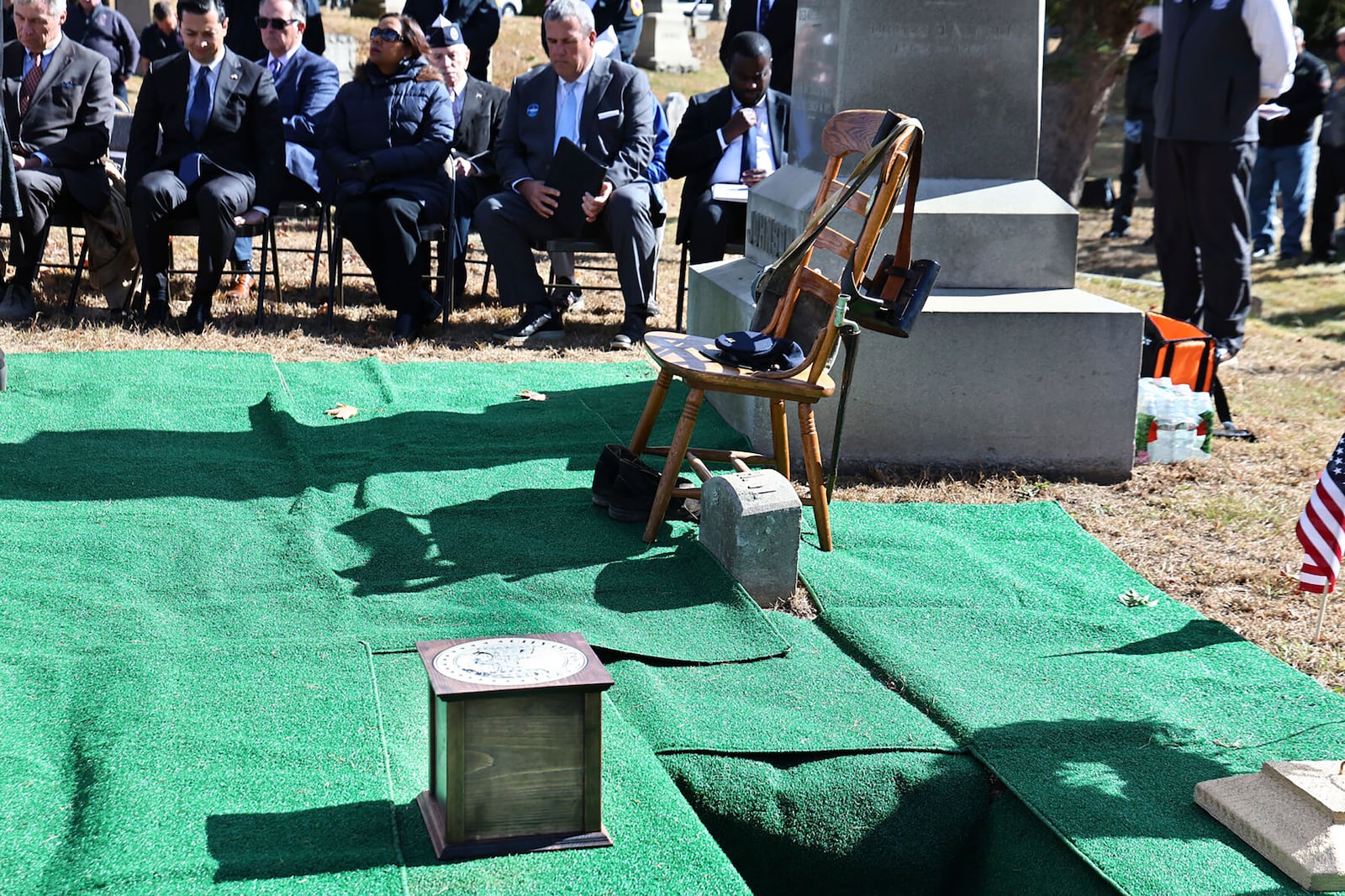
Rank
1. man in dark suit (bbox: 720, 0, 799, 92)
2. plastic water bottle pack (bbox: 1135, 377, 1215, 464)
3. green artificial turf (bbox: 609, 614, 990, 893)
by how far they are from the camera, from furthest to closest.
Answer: man in dark suit (bbox: 720, 0, 799, 92)
plastic water bottle pack (bbox: 1135, 377, 1215, 464)
green artificial turf (bbox: 609, 614, 990, 893)

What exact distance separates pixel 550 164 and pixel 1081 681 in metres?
4.75

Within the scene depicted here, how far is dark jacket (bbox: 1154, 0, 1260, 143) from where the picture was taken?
675cm

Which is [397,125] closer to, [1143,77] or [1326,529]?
[1326,529]

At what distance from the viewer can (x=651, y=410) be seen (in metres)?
4.46

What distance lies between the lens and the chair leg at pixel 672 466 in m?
4.19

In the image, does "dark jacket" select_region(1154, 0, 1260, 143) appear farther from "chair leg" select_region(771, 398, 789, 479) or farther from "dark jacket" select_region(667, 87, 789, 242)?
"chair leg" select_region(771, 398, 789, 479)

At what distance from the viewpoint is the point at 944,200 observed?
5.19m

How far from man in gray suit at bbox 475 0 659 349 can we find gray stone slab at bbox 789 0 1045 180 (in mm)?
2209

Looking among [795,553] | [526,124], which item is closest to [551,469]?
[795,553]

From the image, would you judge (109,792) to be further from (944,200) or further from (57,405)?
(944,200)

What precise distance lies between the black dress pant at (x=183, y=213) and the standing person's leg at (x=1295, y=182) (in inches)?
334

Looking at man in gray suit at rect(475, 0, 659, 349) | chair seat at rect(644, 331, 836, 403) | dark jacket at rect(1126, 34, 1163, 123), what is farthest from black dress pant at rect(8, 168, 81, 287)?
dark jacket at rect(1126, 34, 1163, 123)

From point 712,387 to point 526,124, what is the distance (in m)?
3.90

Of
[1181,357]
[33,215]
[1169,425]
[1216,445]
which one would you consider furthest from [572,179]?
[1216,445]
